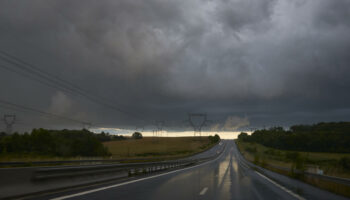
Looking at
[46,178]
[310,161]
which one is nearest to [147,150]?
[310,161]

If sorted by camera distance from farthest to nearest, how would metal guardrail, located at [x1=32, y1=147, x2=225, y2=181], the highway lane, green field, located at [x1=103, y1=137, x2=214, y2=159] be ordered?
green field, located at [x1=103, y1=137, x2=214, y2=159] < metal guardrail, located at [x1=32, y1=147, x2=225, y2=181] < the highway lane

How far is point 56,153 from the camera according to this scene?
95312 mm

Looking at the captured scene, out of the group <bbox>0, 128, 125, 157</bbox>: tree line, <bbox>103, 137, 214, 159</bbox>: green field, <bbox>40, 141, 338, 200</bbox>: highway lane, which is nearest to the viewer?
<bbox>40, 141, 338, 200</bbox>: highway lane

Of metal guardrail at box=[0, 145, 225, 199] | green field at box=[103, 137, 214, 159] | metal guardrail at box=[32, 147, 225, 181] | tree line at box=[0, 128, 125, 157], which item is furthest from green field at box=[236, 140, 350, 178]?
tree line at box=[0, 128, 125, 157]

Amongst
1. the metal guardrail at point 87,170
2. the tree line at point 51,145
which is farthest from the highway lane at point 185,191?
the tree line at point 51,145

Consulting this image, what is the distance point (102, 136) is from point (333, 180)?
558ft

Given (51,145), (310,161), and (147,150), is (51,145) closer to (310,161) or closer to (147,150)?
(147,150)

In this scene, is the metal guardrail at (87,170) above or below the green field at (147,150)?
below

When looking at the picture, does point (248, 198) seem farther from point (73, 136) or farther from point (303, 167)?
point (73, 136)

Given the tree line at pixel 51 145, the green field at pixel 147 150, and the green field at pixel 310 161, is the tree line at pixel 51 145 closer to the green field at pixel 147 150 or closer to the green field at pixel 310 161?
the green field at pixel 147 150

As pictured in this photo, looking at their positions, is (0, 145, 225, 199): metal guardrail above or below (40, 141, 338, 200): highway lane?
above

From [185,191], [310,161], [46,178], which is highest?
[46,178]

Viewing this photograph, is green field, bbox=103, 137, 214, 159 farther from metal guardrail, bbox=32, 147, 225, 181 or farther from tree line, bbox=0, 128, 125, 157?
metal guardrail, bbox=32, 147, 225, 181

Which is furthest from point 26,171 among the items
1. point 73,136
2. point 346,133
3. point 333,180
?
point 346,133
